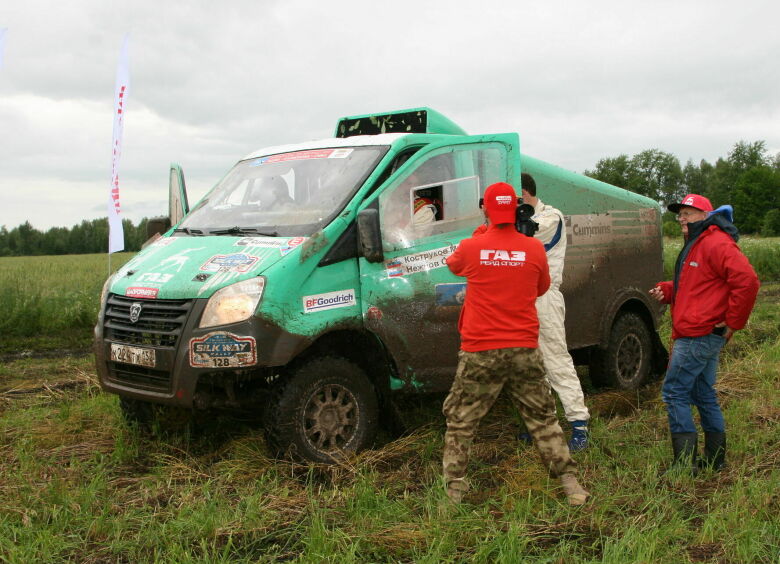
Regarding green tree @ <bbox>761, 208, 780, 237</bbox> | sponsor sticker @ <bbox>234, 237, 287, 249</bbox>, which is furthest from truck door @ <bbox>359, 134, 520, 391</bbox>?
green tree @ <bbox>761, 208, 780, 237</bbox>

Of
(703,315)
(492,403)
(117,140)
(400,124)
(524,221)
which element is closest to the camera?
(492,403)

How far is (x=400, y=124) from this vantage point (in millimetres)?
6691

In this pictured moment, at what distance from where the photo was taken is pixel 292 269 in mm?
4812

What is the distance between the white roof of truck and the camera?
5.73m

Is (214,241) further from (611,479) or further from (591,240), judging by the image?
(591,240)

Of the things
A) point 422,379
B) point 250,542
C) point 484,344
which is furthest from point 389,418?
point 250,542

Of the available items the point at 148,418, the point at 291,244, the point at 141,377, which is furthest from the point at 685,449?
the point at 148,418

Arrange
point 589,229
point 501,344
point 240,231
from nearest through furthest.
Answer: point 501,344, point 240,231, point 589,229

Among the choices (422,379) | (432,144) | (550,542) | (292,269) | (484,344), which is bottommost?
(550,542)

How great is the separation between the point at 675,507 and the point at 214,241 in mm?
3264

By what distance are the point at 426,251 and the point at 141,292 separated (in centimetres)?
191

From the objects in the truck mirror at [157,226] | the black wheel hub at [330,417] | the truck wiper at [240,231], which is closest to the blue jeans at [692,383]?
the black wheel hub at [330,417]

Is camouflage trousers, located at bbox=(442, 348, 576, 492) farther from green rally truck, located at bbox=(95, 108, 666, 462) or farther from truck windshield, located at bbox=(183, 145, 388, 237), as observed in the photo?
truck windshield, located at bbox=(183, 145, 388, 237)

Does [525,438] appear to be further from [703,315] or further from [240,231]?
[240,231]
